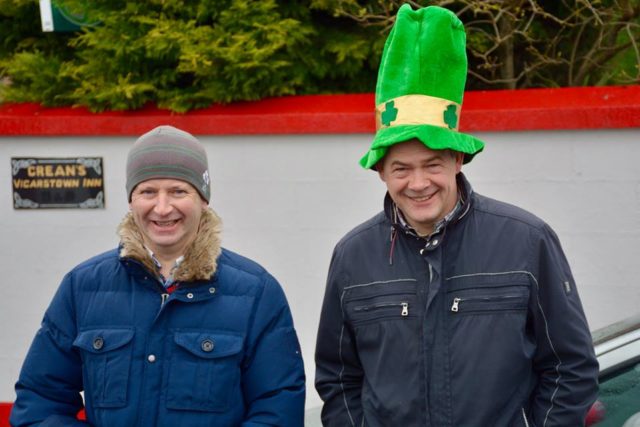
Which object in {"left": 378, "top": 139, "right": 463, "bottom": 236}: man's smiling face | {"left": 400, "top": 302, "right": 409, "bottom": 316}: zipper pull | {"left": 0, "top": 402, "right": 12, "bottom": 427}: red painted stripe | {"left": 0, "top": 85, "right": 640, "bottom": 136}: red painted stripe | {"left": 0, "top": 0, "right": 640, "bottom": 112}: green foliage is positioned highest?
{"left": 0, "top": 0, "right": 640, "bottom": 112}: green foliage

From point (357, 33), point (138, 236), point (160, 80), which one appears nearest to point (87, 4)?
point (160, 80)

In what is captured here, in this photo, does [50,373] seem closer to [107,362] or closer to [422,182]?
[107,362]

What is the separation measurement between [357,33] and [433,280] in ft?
13.7

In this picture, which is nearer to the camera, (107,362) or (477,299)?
(477,299)

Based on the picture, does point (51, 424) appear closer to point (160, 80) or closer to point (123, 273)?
point (123, 273)

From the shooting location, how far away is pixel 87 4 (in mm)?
6555

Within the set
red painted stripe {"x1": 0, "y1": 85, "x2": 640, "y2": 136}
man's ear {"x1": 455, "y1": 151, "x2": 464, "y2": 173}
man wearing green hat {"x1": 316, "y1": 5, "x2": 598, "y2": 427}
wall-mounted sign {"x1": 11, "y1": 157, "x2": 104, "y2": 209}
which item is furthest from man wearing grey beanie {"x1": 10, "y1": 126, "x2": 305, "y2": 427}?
wall-mounted sign {"x1": 11, "y1": 157, "x2": 104, "y2": 209}

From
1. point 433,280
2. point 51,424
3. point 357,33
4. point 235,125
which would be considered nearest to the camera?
point 433,280

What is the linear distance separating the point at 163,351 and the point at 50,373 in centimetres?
35

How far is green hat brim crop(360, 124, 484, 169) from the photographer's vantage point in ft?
8.88

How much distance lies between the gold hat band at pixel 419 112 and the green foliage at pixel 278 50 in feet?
10.9

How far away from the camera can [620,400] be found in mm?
3029

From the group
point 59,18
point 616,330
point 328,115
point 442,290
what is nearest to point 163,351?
point 442,290

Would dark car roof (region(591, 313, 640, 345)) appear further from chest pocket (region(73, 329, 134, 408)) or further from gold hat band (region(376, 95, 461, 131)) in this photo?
chest pocket (region(73, 329, 134, 408))
